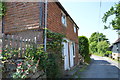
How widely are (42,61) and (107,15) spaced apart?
1670cm

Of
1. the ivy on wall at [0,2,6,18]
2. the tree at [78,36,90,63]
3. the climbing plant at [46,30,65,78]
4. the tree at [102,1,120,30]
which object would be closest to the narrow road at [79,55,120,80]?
the climbing plant at [46,30,65,78]

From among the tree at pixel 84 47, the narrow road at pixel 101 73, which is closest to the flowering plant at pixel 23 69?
the narrow road at pixel 101 73

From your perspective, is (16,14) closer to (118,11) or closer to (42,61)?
(42,61)

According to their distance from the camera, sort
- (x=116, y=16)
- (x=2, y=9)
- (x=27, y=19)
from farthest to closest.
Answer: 1. (x=116, y=16)
2. (x=2, y=9)
3. (x=27, y=19)

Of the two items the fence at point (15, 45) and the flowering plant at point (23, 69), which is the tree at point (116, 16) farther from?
the flowering plant at point (23, 69)

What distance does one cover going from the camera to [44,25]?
4973 mm

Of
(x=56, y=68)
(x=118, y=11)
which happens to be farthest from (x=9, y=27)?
(x=118, y=11)

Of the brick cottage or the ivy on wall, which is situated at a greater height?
the ivy on wall

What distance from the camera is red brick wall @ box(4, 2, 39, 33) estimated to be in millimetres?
5227

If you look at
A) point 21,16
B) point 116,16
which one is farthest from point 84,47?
point 21,16

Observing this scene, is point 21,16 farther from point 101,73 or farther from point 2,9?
point 101,73

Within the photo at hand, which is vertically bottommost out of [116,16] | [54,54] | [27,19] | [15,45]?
[54,54]

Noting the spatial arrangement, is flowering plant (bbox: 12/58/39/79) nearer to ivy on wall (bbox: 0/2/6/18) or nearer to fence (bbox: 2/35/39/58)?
fence (bbox: 2/35/39/58)

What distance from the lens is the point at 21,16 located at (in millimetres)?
5691
